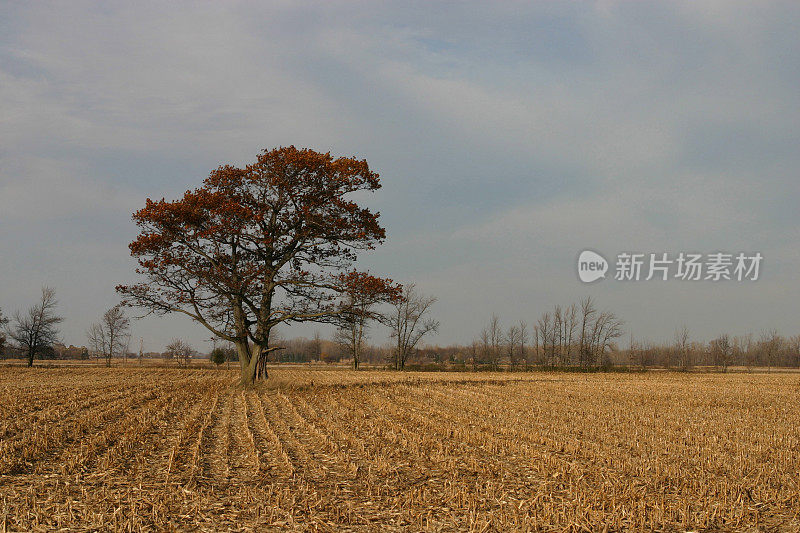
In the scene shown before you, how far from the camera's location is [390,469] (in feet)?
31.6

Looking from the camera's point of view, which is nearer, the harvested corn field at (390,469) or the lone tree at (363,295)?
the harvested corn field at (390,469)

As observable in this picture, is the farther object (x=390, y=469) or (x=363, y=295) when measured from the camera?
(x=363, y=295)

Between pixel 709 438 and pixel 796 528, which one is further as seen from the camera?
pixel 709 438

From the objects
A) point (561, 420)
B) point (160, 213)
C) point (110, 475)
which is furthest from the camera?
point (160, 213)

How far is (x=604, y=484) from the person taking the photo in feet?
28.8

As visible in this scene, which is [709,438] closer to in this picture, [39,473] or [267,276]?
[39,473]

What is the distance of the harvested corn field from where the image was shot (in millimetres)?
7188

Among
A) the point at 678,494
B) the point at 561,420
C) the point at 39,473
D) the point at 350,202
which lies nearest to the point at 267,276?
the point at 350,202

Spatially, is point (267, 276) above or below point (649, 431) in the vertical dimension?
above

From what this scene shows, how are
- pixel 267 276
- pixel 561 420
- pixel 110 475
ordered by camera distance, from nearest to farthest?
pixel 110 475 < pixel 561 420 < pixel 267 276

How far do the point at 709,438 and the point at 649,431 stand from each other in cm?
139

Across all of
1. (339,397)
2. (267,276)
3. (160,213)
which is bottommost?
(339,397)

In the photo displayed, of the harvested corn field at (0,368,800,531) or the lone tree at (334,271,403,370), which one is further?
the lone tree at (334,271,403,370)

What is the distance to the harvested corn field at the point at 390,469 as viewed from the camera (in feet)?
23.6
